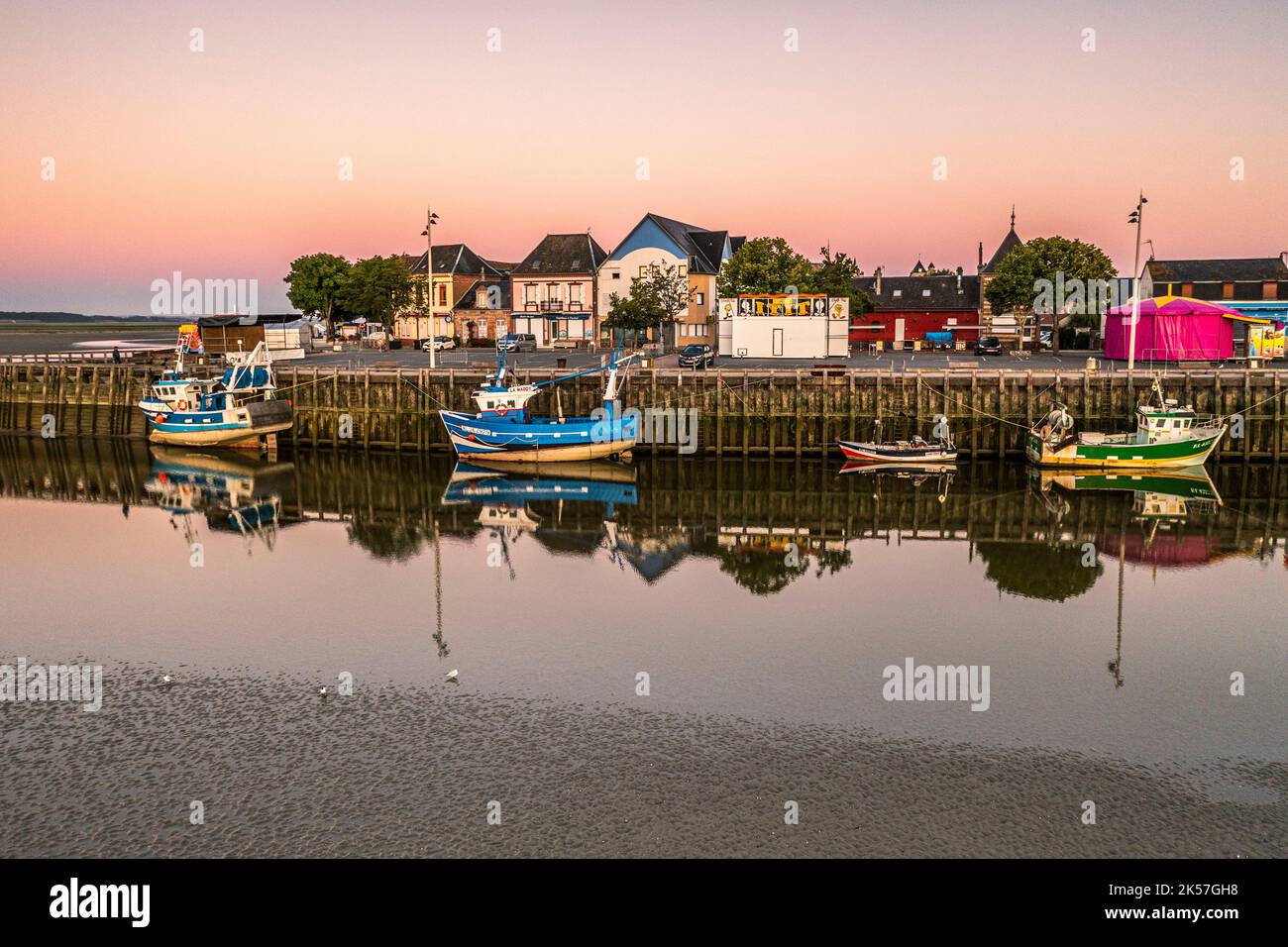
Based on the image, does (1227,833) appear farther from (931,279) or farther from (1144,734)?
(931,279)

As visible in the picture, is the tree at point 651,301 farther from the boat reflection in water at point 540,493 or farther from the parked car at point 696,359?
the boat reflection in water at point 540,493

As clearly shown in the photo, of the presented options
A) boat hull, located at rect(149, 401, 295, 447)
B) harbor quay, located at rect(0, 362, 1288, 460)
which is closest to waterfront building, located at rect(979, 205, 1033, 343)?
harbor quay, located at rect(0, 362, 1288, 460)

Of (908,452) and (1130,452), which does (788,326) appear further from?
(1130,452)

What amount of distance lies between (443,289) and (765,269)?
3309cm

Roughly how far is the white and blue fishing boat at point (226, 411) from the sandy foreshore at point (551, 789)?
3349cm

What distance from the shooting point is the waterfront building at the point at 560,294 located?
86.4 meters

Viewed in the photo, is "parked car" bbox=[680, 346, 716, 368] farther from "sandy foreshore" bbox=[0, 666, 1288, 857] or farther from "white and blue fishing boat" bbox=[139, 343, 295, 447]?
"sandy foreshore" bbox=[0, 666, 1288, 857]

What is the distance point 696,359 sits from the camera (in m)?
58.4

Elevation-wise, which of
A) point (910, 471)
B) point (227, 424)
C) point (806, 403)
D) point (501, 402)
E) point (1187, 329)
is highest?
point (1187, 329)

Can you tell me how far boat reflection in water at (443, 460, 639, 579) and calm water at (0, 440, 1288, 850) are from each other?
20 centimetres

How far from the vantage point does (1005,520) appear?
33781 millimetres

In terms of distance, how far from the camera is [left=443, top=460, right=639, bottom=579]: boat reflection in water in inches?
1262

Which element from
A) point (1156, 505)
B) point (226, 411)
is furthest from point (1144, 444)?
point (226, 411)

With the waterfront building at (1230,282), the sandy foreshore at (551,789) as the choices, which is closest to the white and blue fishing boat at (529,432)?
the sandy foreshore at (551,789)
